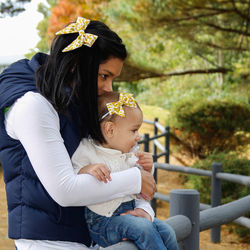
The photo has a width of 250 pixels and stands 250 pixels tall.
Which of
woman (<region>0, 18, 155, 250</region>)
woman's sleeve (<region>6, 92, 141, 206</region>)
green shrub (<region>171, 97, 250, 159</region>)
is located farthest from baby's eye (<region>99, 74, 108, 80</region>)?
green shrub (<region>171, 97, 250, 159</region>)

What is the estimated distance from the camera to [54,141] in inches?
45.0

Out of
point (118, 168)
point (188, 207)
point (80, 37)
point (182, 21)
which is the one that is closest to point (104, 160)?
point (118, 168)

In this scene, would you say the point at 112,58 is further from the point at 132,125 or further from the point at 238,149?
the point at 238,149

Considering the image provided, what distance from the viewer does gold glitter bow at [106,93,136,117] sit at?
54.9 inches

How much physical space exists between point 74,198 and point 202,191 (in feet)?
18.5

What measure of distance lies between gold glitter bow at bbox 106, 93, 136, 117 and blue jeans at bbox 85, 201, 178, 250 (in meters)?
0.32

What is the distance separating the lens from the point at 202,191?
6570 mm

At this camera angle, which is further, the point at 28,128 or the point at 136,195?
the point at 136,195

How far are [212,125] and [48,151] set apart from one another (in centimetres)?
→ 942

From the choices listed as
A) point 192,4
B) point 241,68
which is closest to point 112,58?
point 192,4

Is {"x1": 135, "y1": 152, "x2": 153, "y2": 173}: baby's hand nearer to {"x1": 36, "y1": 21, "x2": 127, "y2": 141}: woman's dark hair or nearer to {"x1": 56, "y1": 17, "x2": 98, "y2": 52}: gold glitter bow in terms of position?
{"x1": 36, "y1": 21, "x2": 127, "y2": 141}: woman's dark hair

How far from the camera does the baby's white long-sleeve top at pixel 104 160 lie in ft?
4.43

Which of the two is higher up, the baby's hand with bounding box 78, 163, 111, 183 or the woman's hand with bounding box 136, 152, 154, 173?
the baby's hand with bounding box 78, 163, 111, 183

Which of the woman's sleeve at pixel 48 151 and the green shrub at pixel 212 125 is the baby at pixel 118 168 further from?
the green shrub at pixel 212 125
